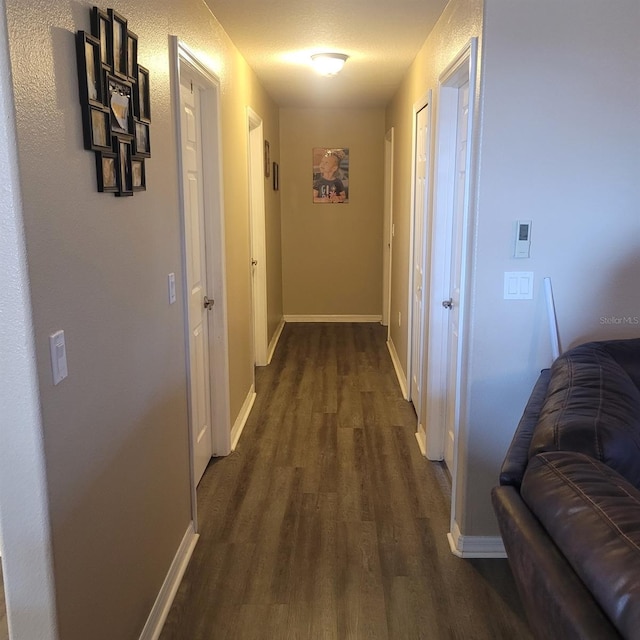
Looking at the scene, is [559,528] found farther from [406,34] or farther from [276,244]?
[276,244]

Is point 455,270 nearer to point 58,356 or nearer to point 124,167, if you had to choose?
point 124,167

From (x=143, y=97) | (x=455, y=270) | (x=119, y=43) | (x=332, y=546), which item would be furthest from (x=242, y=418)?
(x=119, y=43)

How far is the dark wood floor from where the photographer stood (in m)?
2.18

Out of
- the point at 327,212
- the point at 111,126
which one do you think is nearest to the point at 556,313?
the point at 111,126

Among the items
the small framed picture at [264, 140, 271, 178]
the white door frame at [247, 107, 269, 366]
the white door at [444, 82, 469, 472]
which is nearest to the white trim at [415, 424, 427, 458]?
the white door at [444, 82, 469, 472]

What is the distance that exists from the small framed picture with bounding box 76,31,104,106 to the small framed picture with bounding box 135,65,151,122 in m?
0.31

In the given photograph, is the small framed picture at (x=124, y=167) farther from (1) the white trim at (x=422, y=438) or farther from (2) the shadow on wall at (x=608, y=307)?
(1) the white trim at (x=422, y=438)

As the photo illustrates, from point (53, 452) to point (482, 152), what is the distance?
1744 millimetres

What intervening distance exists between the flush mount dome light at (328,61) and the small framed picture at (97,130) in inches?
102

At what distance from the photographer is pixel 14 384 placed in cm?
127

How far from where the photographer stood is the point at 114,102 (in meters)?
1.70

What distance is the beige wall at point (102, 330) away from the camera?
4.25 ft

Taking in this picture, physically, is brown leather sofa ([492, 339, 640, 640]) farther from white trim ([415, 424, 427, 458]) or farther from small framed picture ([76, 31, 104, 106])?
white trim ([415, 424, 427, 458])

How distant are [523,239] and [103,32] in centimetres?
158
